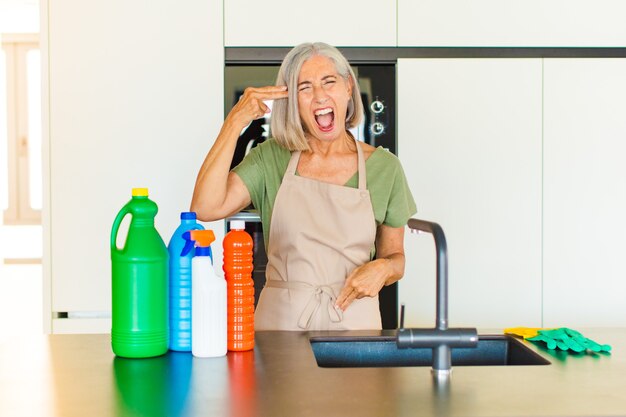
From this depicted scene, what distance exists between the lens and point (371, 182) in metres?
2.05

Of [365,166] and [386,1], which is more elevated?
[386,1]

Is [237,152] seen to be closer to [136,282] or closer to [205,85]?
[205,85]

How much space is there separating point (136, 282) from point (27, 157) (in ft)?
20.6

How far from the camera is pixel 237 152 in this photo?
2.79m

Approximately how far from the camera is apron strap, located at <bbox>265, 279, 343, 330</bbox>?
6.30ft

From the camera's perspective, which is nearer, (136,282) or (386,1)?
(136,282)

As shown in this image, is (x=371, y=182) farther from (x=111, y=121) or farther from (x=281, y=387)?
(x=111, y=121)

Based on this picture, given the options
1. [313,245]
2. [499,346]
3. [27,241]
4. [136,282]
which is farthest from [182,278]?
[27,241]

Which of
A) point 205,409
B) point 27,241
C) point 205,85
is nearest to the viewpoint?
point 205,409

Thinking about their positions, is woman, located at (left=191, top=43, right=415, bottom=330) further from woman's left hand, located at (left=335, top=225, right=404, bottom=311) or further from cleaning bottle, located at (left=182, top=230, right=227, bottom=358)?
cleaning bottle, located at (left=182, top=230, right=227, bottom=358)

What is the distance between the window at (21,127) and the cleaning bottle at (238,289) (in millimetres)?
6049

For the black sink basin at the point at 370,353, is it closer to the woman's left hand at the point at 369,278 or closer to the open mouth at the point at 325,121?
the woman's left hand at the point at 369,278

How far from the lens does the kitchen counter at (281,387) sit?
3.80 ft

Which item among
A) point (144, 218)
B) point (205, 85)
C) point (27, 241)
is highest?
point (205, 85)
